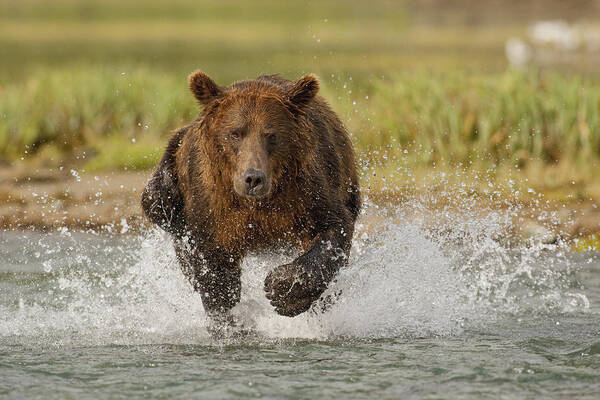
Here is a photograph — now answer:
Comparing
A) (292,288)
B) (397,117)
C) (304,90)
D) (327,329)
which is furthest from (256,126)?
(397,117)

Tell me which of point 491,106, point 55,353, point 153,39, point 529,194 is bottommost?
point 55,353

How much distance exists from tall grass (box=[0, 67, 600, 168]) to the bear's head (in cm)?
559

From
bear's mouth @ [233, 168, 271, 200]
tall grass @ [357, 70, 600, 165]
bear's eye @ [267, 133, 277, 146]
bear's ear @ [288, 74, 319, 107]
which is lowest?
bear's mouth @ [233, 168, 271, 200]

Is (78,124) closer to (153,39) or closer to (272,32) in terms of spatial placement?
(153,39)

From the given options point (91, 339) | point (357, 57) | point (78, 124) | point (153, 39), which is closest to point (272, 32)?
point (153, 39)

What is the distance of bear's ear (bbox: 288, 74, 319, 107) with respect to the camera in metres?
6.41

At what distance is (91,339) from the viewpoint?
6.96 m

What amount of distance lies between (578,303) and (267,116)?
10.5 feet

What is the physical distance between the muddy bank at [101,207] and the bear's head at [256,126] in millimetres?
4017

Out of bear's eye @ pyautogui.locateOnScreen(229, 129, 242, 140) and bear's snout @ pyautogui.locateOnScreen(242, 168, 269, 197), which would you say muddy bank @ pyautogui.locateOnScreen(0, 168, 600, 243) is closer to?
bear's eye @ pyautogui.locateOnScreen(229, 129, 242, 140)

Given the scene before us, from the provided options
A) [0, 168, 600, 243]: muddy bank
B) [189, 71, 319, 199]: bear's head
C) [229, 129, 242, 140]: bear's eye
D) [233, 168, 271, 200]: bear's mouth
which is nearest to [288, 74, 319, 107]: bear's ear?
[189, 71, 319, 199]: bear's head

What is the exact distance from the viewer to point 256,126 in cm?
626

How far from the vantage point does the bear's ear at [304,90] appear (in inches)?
253

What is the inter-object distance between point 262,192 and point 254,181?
102 mm
